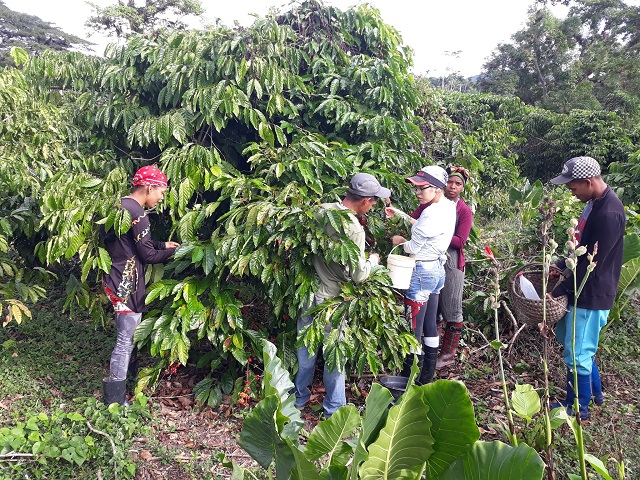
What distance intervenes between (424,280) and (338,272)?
69cm

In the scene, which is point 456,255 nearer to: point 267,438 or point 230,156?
point 230,156

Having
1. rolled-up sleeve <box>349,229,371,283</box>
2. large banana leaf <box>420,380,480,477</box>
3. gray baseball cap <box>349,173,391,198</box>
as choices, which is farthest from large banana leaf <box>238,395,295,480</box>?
gray baseball cap <box>349,173,391,198</box>

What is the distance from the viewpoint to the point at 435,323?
11.8 feet

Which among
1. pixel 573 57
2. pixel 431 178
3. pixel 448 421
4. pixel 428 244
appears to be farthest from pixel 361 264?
pixel 573 57

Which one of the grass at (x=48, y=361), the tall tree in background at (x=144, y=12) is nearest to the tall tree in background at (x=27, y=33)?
the tall tree in background at (x=144, y=12)

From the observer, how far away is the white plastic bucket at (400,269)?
3158 millimetres

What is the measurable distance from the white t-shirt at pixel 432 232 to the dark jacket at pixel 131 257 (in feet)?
5.69

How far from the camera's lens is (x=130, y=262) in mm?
3148

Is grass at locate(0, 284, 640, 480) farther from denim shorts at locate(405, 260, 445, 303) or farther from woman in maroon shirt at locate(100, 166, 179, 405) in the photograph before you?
denim shorts at locate(405, 260, 445, 303)

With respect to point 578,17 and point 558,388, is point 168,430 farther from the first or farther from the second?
point 578,17

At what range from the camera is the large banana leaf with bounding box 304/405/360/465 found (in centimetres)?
145

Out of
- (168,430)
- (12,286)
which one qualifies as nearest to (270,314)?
(168,430)

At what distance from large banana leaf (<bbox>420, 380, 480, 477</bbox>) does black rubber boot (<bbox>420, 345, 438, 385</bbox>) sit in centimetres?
216

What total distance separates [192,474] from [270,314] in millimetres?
1229
